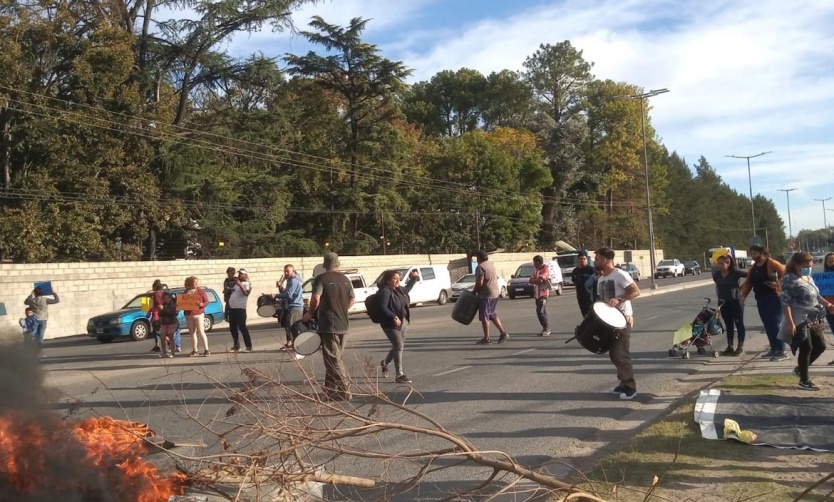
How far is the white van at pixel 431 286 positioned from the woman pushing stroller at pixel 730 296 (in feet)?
63.4

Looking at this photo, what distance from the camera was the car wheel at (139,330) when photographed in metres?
21.1

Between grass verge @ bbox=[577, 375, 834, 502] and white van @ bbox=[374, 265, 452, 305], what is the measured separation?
2443 centimetres

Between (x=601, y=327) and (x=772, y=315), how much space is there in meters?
4.17

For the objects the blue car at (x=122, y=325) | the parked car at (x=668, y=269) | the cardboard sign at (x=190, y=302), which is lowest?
the parked car at (x=668, y=269)

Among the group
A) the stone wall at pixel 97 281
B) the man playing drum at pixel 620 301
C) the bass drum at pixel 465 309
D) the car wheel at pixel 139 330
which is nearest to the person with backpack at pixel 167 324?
the bass drum at pixel 465 309

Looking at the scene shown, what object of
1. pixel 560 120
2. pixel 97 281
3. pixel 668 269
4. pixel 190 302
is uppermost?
pixel 560 120

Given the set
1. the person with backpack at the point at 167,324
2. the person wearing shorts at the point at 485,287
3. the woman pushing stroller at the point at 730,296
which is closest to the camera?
the woman pushing stroller at the point at 730,296

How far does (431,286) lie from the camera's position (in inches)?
1294

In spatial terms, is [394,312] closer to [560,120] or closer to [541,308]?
[541,308]

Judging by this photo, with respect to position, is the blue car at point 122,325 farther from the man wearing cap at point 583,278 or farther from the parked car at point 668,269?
the parked car at point 668,269

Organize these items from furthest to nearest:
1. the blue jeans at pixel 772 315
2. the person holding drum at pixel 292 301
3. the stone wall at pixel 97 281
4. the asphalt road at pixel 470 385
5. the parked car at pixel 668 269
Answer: the parked car at pixel 668 269
the stone wall at pixel 97 281
the person holding drum at pixel 292 301
the blue jeans at pixel 772 315
the asphalt road at pixel 470 385

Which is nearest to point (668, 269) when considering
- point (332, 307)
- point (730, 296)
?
point (730, 296)

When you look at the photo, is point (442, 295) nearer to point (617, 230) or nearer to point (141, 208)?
point (141, 208)

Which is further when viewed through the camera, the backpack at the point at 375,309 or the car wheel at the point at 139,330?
the car wheel at the point at 139,330
